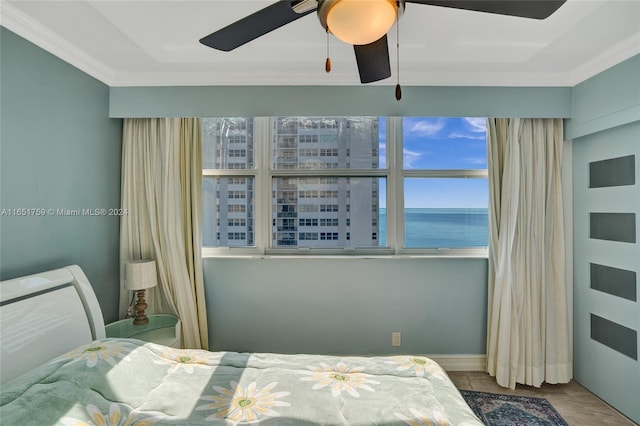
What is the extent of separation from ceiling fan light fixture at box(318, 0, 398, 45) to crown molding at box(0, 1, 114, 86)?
182 cm

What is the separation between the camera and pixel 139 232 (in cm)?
274

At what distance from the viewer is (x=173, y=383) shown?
151cm

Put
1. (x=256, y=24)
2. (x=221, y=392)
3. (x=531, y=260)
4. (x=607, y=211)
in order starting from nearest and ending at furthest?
1. (x=256, y=24)
2. (x=221, y=392)
3. (x=607, y=211)
4. (x=531, y=260)

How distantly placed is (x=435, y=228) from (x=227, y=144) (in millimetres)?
2022

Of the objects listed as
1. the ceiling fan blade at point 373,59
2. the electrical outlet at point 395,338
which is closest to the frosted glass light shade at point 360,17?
the ceiling fan blade at point 373,59

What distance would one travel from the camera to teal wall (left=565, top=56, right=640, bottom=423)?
6.98 ft

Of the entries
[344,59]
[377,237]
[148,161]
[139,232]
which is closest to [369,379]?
[377,237]

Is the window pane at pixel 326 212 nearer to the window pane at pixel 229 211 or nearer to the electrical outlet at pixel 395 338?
the window pane at pixel 229 211

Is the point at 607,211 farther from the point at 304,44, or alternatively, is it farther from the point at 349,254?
the point at 304,44

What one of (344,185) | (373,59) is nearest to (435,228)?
(344,185)

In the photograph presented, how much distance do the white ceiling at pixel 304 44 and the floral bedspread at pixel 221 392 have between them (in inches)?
70.7

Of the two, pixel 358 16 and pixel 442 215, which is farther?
pixel 442 215

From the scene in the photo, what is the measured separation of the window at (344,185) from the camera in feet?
9.55

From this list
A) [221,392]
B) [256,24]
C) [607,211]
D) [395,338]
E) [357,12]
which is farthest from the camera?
[395,338]
